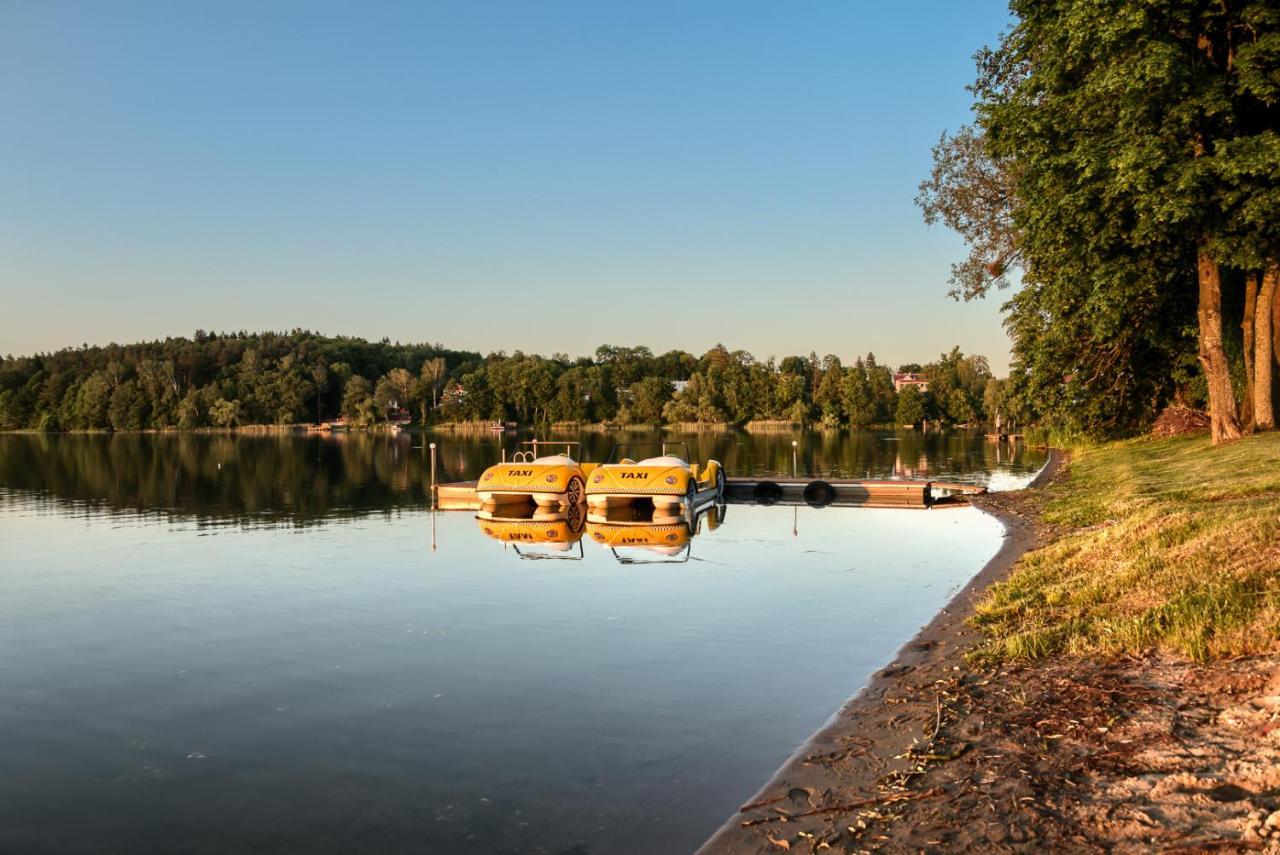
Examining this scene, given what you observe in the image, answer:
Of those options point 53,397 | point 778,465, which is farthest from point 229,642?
point 53,397

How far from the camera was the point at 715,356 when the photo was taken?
19600 cm

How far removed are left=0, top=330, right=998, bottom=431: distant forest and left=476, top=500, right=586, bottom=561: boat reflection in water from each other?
120m

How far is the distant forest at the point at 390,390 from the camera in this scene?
500 feet

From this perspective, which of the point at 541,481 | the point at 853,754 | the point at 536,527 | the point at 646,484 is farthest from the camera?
the point at 541,481

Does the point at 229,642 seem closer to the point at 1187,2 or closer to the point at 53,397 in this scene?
the point at 1187,2

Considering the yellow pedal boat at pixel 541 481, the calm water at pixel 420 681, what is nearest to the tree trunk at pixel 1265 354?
the calm water at pixel 420 681

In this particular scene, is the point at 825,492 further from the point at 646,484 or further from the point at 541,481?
the point at 541,481

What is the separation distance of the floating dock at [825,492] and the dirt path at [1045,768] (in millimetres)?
24614

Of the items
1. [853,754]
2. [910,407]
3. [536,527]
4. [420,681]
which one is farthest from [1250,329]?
[910,407]

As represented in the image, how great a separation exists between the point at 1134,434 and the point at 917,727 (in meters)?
36.9

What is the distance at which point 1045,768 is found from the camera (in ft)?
19.1

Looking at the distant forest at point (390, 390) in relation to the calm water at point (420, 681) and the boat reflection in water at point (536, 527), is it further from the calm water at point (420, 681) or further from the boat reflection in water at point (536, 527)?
the calm water at point (420, 681)

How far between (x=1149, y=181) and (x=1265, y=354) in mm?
8197

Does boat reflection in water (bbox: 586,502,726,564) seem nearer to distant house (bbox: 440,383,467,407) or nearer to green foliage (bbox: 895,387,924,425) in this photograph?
green foliage (bbox: 895,387,924,425)
